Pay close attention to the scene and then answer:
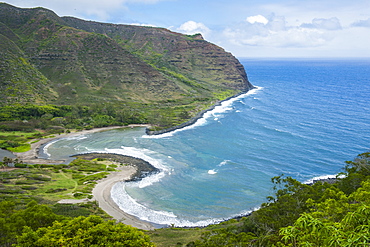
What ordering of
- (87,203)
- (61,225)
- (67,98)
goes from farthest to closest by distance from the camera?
(67,98)
(87,203)
(61,225)

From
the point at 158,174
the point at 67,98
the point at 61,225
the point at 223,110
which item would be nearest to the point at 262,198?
the point at 158,174

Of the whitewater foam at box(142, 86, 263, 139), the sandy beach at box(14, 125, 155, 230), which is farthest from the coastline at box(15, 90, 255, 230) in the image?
the whitewater foam at box(142, 86, 263, 139)

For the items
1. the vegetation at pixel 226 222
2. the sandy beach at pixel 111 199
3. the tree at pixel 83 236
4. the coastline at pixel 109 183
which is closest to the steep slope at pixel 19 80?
the coastline at pixel 109 183

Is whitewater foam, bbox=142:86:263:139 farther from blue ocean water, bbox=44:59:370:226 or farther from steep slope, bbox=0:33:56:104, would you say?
steep slope, bbox=0:33:56:104

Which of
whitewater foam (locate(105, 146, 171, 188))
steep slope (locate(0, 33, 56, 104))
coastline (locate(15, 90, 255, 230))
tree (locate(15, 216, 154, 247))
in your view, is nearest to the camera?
tree (locate(15, 216, 154, 247))

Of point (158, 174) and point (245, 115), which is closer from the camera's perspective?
point (158, 174)

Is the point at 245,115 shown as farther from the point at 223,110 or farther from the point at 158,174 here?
the point at 158,174

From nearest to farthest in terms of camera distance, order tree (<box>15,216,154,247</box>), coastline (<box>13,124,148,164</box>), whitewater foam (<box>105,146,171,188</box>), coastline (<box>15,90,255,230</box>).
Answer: tree (<box>15,216,154,247</box>), coastline (<box>15,90,255,230</box>), whitewater foam (<box>105,146,171,188</box>), coastline (<box>13,124,148,164</box>)
